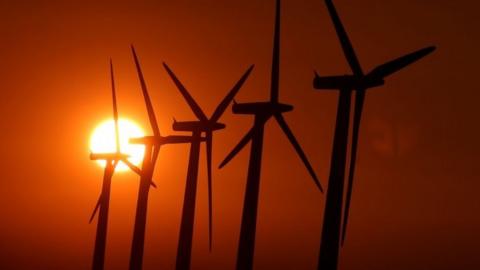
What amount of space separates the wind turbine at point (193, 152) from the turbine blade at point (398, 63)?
12474 mm

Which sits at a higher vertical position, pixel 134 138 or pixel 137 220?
pixel 134 138

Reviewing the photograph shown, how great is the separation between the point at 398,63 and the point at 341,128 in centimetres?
448

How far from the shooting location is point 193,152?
46156mm

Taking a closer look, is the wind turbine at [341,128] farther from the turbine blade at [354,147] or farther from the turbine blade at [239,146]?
the turbine blade at [239,146]

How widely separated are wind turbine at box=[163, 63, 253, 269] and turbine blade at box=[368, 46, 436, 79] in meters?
12.5

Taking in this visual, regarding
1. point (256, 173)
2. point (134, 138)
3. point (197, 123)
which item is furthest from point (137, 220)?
point (256, 173)

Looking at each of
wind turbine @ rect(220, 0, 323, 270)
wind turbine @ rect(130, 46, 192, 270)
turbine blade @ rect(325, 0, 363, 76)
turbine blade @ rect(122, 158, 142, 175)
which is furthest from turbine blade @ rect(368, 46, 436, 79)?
turbine blade @ rect(122, 158, 142, 175)

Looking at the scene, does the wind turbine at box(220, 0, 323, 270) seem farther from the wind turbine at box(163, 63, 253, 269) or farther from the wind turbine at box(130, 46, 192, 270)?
the wind turbine at box(130, 46, 192, 270)

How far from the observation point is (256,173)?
129ft

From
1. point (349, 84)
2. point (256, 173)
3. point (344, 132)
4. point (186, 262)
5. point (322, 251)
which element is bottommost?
point (186, 262)

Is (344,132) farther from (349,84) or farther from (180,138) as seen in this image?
(180,138)

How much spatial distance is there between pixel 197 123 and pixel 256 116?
7.25 meters

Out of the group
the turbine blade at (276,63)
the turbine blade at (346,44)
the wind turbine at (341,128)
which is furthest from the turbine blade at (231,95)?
the turbine blade at (346,44)

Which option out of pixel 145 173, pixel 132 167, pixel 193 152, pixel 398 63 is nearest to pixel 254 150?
pixel 193 152
